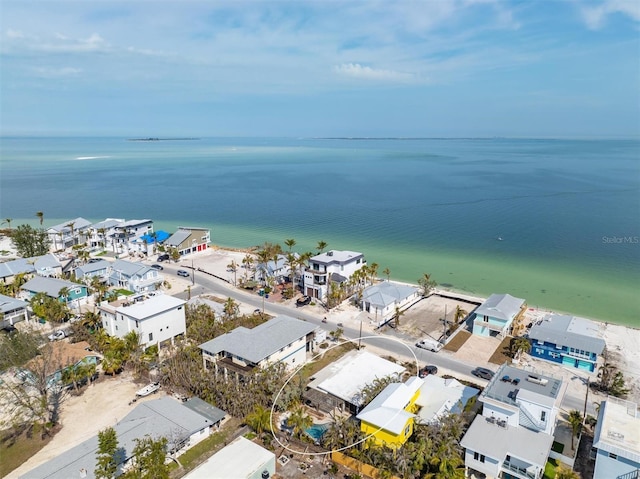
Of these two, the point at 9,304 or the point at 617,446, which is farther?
the point at 9,304

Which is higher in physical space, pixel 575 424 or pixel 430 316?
pixel 575 424

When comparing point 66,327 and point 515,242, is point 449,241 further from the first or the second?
point 66,327

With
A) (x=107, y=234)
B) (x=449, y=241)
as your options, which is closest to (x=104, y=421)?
(x=107, y=234)

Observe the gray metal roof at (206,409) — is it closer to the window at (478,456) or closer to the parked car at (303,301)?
the window at (478,456)

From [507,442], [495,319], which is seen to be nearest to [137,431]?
[507,442]

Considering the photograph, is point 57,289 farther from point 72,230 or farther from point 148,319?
point 72,230

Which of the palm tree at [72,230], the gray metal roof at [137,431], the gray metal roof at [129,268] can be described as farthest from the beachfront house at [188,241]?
the gray metal roof at [137,431]
